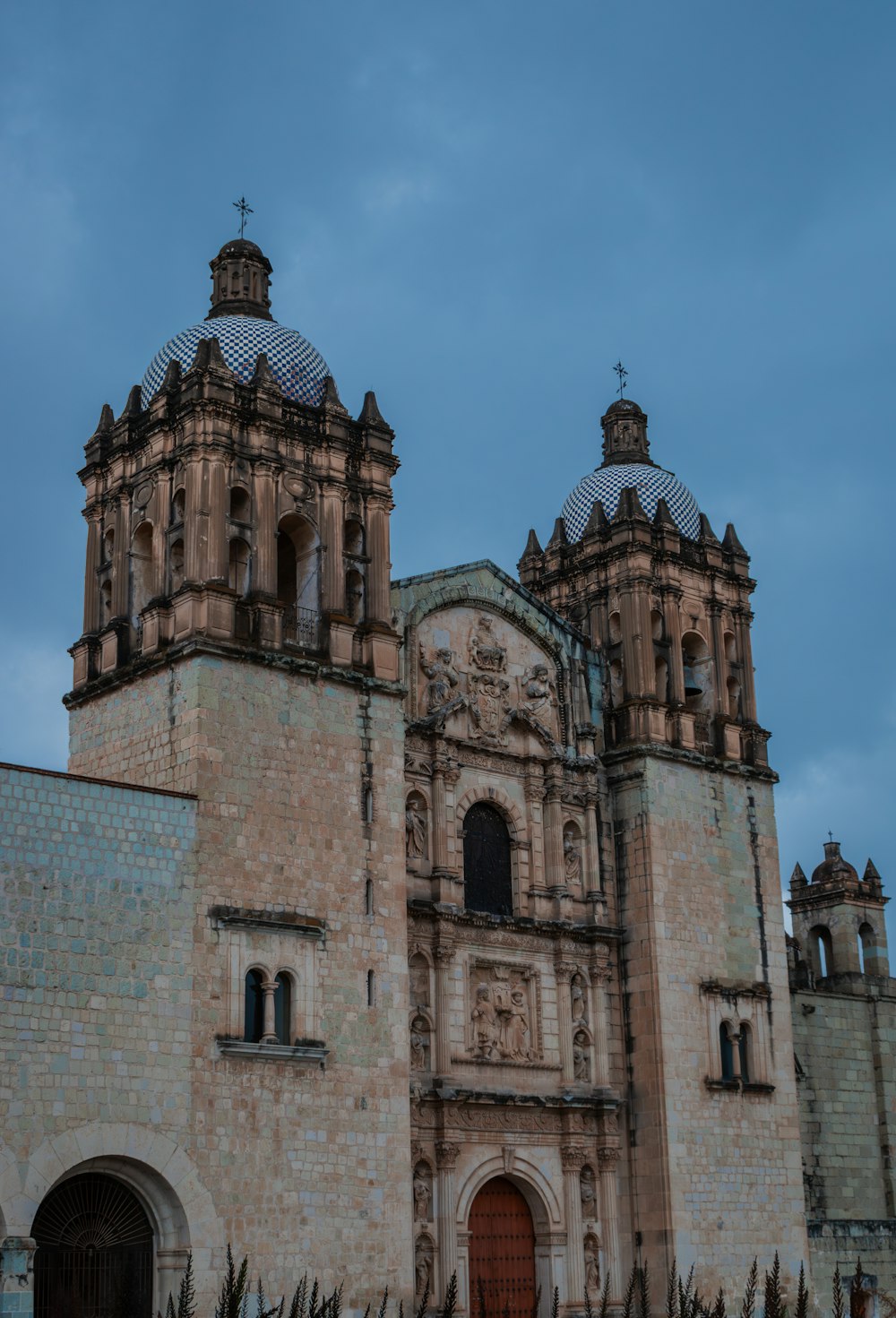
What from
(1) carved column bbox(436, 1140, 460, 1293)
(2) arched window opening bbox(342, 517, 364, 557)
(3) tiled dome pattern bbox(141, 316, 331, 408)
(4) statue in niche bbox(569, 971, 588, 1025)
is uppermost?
(3) tiled dome pattern bbox(141, 316, 331, 408)

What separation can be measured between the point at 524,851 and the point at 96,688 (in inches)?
337

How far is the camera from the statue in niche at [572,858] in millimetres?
31281

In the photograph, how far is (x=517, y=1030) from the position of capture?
2930 cm

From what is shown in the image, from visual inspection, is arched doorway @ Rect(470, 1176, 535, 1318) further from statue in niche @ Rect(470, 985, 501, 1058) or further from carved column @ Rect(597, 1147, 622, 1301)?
statue in niche @ Rect(470, 985, 501, 1058)

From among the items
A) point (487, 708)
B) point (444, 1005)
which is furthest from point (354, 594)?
point (444, 1005)

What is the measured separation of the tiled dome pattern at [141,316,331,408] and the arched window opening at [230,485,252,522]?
242 cm

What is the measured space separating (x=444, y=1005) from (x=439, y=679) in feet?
19.3

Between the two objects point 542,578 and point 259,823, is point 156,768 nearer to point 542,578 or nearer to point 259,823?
point 259,823

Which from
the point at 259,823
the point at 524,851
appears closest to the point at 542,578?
the point at 524,851

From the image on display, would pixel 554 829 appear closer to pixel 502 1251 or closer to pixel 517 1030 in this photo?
pixel 517 1030

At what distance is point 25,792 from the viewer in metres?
22.3

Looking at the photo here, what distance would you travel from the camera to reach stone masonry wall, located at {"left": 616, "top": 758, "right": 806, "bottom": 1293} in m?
30.0

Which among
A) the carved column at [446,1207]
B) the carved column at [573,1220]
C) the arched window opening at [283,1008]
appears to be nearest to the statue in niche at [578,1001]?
the carved column at [573,1220]

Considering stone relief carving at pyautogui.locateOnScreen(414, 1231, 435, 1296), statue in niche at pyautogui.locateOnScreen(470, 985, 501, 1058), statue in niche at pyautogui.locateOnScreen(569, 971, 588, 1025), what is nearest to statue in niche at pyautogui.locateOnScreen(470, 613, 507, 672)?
statue in niche at pyautogui.locateOnScreen(569, 971, 588, 1025)
